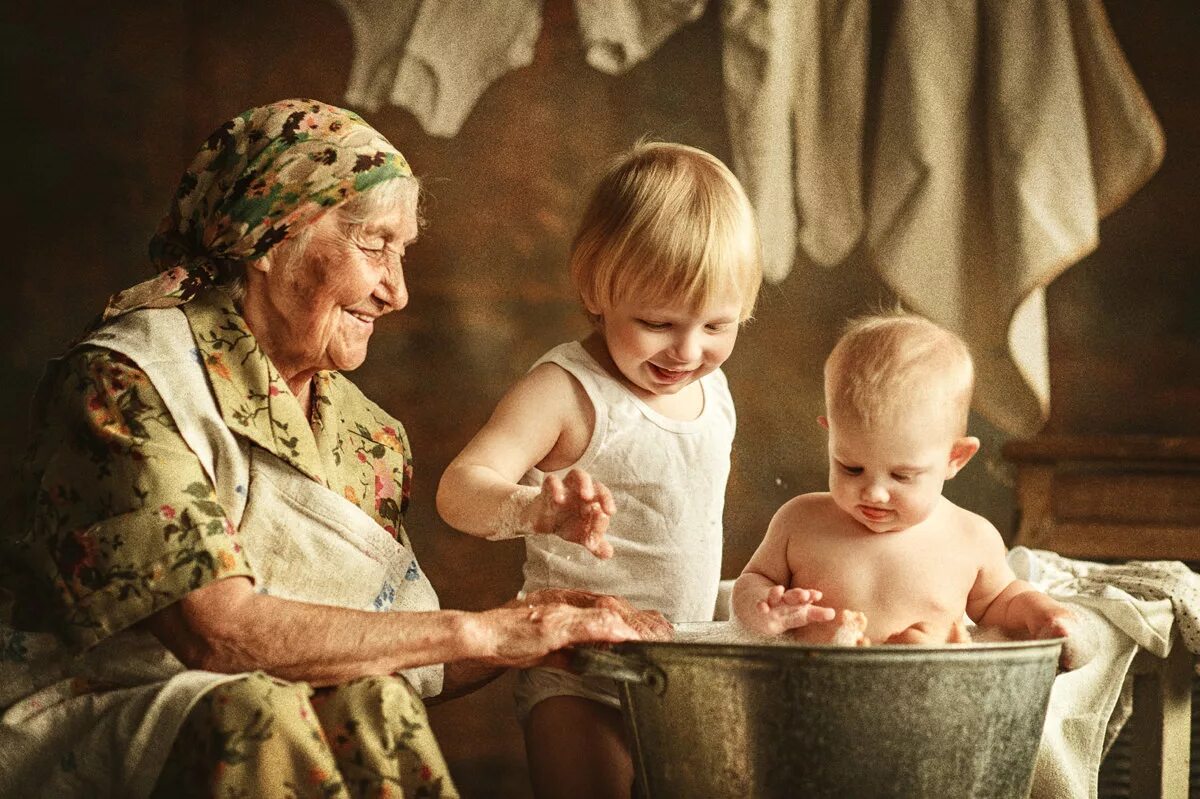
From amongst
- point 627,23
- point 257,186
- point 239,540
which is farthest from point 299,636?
point 627,23

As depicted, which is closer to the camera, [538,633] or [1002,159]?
[538,633]

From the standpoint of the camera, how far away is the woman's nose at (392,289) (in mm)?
1868

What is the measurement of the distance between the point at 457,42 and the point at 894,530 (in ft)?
4.74

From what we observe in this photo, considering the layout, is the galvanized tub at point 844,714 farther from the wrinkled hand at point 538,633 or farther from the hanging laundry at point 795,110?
the hanging laundry at point 795,110

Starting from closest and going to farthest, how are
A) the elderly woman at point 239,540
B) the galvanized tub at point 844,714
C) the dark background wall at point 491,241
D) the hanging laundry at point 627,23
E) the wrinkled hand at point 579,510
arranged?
the galvanized tub at point 844,714 < the elderly woman at point 239,540 < the wrinkled hand at point 579,510 < the dark background wall at point 491,241 < the hanging laundry at point 627,23

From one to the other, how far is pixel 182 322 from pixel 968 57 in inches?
68.7

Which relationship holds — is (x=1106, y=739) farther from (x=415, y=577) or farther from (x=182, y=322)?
(x=182, y=322)

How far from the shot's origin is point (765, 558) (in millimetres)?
1841

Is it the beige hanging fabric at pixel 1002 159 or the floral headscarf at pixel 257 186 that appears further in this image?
the beige hanging fabric at pixel 1002 159

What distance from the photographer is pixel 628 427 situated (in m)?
1.96

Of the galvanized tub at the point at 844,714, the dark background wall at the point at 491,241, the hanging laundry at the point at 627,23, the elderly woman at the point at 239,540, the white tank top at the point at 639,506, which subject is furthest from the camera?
the hanging laundry at the point at 627,23

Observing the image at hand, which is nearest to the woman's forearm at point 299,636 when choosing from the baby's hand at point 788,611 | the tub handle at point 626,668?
the tub handle at point 626,668

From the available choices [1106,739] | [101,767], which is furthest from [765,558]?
[101,767]

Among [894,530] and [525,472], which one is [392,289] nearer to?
[525,472]
